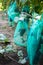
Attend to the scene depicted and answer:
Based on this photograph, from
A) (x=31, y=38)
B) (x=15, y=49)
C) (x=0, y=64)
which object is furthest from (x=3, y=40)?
(x=31, y=38)

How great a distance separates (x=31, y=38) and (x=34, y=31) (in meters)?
0.17

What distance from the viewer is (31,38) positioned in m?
3.36

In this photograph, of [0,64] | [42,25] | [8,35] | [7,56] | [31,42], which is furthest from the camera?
[8,35]

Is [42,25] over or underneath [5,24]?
over

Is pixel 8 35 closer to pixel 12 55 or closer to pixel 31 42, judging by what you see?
pixel 12 55

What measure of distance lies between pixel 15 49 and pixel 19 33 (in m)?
0.49

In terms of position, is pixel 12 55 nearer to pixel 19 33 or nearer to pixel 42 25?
pixel 19 33

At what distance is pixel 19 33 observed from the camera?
14.8 ft

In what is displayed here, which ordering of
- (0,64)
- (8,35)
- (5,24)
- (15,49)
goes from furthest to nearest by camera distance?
(5,24) < (8,35) < (15,49) < (0,64)

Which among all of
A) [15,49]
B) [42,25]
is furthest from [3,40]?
[42,25]

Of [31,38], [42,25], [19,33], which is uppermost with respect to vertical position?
[42,25]

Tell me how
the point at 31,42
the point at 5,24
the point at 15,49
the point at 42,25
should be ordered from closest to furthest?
the point at 42,25
the point at 31,42
the point at 15,49
the point at 5,24

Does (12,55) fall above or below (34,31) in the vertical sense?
below

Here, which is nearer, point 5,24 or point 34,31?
point 34,31
